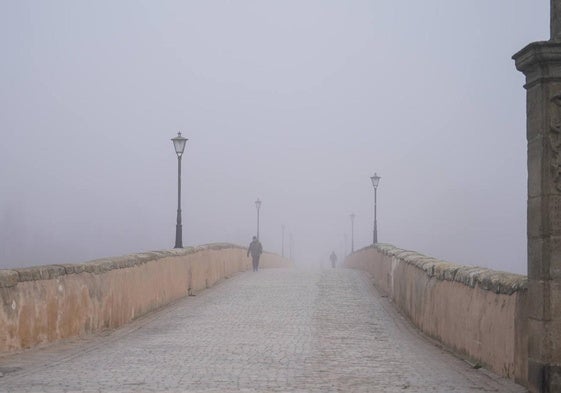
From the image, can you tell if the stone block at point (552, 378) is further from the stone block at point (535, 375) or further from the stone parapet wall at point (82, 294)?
the stone parapet wall at point (82, 294)

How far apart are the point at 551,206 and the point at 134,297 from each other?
32.3 ft

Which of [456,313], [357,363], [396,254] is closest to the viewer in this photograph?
[357,363]

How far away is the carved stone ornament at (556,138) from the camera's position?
7.55 meters

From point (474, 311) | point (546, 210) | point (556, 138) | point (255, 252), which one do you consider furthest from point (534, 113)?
point (255, 252)

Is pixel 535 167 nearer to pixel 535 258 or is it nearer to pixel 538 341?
pixel 535 258

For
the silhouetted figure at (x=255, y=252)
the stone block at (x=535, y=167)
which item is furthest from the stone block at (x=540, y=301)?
the silhouetted figure at (x=255, y=252)

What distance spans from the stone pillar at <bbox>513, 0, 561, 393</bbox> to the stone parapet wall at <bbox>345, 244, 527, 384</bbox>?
565mm

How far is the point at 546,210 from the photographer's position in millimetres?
7586

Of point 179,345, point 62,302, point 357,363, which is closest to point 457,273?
point 357,363

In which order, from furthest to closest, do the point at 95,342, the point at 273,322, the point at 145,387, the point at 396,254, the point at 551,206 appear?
the point at 396,254 < the point at 273,322 < the point at 95,342 < the point at 145,387 < the point at 551,206

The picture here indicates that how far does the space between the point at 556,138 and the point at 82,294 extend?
7.59 m

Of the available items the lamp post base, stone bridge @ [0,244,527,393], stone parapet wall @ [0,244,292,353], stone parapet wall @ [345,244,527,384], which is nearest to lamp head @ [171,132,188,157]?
the lamp post base

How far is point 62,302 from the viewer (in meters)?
A: 11.9

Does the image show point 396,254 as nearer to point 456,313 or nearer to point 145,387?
point 456,313
